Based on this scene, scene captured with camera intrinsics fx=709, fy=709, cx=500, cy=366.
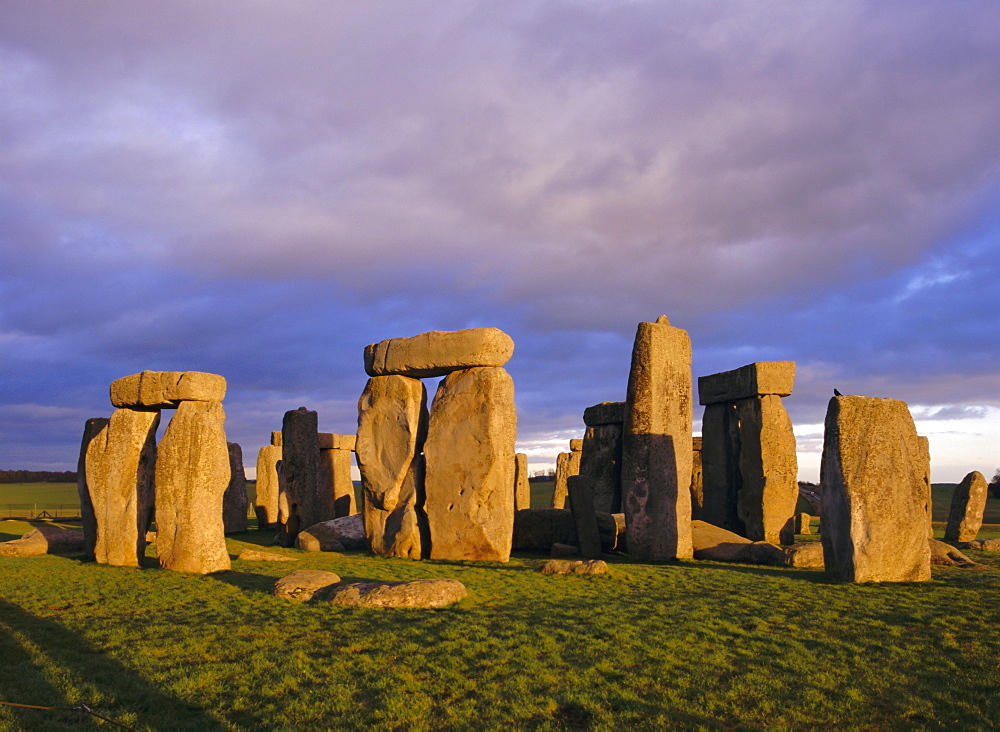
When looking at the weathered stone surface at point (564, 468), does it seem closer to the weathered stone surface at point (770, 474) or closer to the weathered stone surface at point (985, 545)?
the weathered stone surface at point (770, 474)

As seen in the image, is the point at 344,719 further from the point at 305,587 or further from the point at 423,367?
the point at 423,367

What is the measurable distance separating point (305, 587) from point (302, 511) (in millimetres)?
8379

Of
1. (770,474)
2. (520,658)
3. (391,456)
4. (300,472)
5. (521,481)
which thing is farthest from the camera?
(521,481)

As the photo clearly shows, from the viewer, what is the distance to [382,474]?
44.3ft

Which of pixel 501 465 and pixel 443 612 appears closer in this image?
pixel 443 612

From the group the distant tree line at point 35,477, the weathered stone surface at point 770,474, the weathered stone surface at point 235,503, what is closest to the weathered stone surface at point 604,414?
the weathered stone surface at point 770,474

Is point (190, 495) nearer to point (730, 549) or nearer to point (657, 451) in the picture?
point (657, 451)

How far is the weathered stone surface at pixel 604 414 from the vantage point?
18141 millimetres

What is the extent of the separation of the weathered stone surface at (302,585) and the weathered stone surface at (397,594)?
0.78ft

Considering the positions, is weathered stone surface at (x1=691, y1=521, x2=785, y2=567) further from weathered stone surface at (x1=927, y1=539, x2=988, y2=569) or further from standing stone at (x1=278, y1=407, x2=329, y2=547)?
standing stone at (x1=278, y1=407, x2=329, y2=547)

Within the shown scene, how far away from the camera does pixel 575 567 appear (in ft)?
32.6

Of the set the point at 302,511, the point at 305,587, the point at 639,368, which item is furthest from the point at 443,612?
the point at 302,511

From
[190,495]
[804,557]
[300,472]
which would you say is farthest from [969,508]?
[190,495]

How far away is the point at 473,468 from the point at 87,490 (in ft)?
21.0
